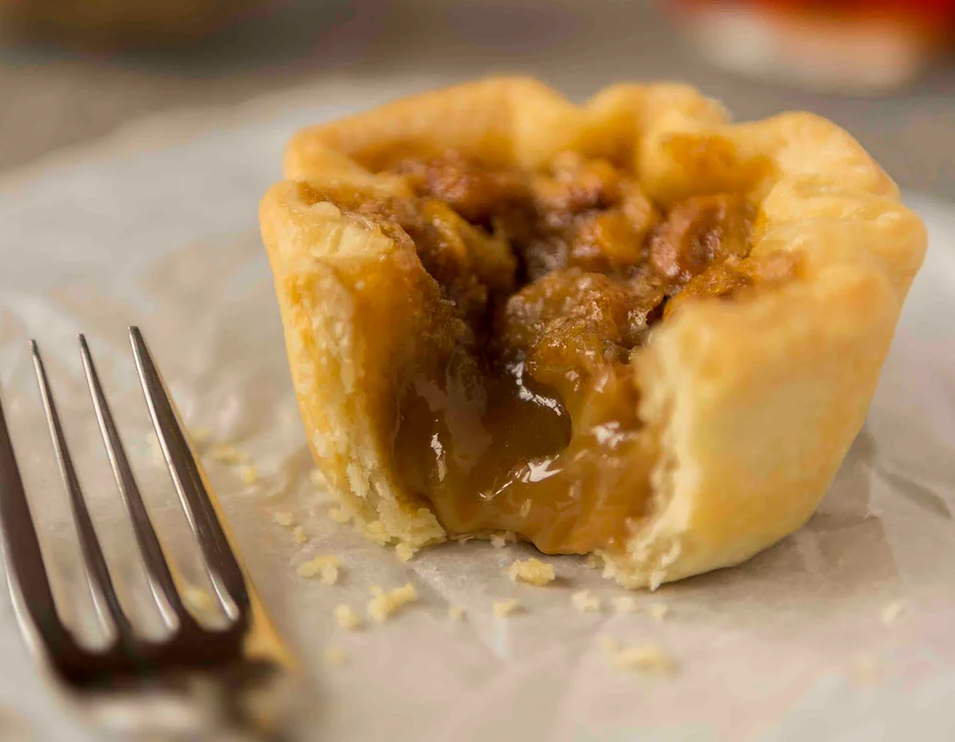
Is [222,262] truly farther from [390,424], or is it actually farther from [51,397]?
[390,424]

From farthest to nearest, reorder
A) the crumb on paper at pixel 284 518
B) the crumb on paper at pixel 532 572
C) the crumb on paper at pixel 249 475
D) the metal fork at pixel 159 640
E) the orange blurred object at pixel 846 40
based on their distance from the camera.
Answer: the orange blurred object at pixel 846 40 < the crumb on paper at pixel 249 475 < the crumb on paper at pixel 284 518 < the crumb on paper at pixel 532 572 < the metal fork at pixel 159 640

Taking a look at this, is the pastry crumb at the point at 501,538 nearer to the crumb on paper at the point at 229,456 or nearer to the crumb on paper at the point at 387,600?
the crumb on paper at the point at 387,600

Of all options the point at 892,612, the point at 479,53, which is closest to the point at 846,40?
the point at 479,53

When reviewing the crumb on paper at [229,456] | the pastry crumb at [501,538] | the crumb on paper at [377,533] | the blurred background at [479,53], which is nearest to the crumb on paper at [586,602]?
the pastry crumb at [501,538]

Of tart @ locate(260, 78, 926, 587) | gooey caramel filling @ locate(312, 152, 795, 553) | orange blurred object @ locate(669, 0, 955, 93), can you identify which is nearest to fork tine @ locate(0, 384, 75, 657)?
tart @ locate(260, 78, 926, 587)

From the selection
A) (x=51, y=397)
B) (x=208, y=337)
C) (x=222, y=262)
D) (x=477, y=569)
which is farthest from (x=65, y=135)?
(x=477, y=569)

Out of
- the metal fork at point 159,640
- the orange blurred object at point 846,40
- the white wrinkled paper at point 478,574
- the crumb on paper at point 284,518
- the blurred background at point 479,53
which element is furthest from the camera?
the orange blurred object at point 846,40

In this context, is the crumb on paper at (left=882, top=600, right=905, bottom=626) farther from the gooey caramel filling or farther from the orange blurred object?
the orange blurred object
